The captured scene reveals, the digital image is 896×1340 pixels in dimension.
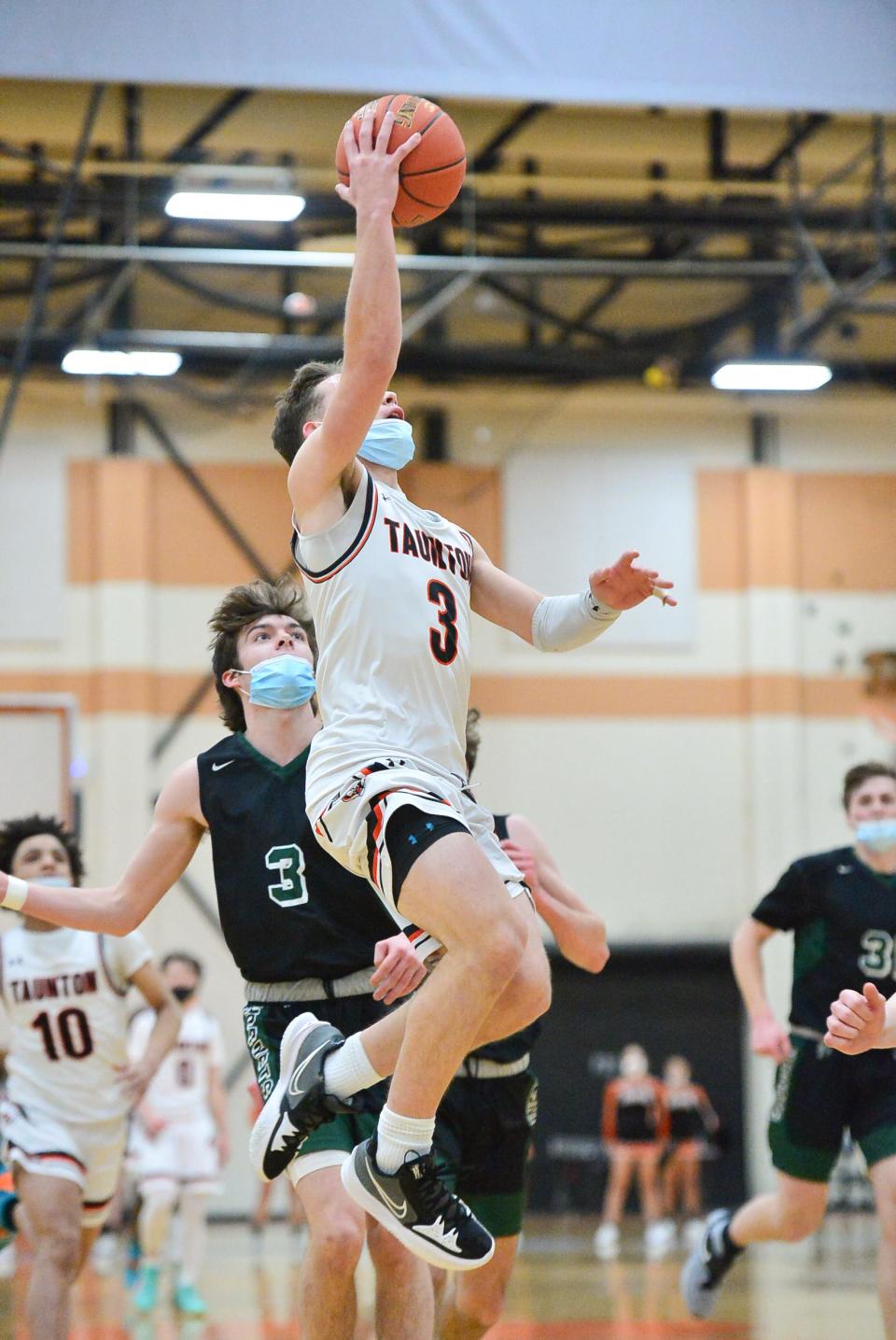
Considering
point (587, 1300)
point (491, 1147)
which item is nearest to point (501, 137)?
point (587, 1300)

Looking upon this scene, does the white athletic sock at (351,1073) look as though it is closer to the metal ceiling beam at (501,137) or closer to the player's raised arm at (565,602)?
the player's raised arm at (565,602)

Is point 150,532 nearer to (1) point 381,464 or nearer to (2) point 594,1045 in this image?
(2) point 594,1045

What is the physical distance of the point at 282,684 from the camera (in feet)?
16.9

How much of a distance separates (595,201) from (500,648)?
16.1 feet

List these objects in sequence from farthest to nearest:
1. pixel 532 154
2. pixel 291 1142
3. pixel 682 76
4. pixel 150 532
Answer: pixel 150 532, pixel 532 154, pixel 682 76, pixel 291 1142

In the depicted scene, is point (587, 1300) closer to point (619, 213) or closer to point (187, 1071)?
point (187, 1071)

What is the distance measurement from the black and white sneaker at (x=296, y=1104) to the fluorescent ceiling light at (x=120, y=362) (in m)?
13.9

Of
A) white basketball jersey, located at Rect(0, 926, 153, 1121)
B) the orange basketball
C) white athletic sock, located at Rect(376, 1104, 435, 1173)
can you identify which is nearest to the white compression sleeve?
the orange basketball

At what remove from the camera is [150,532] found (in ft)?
62.2

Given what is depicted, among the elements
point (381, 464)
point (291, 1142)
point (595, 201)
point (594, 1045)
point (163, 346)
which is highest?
point (595, 201)

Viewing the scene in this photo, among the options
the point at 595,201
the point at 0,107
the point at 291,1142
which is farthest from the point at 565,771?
the point at 291,1142

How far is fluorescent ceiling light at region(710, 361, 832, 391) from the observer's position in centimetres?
1783

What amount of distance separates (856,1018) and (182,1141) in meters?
8.67

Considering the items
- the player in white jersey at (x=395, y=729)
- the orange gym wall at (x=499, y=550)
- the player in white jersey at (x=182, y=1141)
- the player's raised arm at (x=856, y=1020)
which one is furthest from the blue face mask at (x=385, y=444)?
the orange gym wall at (x=499, y=550)
